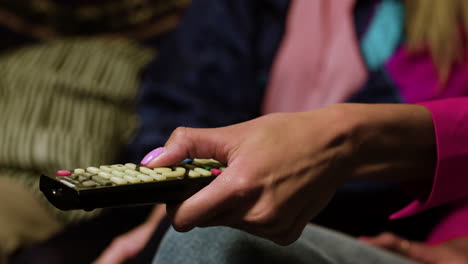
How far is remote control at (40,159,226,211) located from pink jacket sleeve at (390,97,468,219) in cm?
16

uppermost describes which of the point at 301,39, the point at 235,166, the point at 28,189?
the point at 235,166

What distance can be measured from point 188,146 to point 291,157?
68 mm

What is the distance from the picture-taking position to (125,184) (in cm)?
32

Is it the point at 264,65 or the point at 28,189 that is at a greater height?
the point at 264,65

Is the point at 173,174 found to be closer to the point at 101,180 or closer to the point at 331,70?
the point at 101,180

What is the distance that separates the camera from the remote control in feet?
1.03

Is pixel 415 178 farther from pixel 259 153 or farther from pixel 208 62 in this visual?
pixel 208 62

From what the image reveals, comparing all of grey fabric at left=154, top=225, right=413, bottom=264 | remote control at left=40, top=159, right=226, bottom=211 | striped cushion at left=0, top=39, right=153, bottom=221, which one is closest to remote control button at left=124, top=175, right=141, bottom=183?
remote control at left=40, top=159, right=226, bottom=211

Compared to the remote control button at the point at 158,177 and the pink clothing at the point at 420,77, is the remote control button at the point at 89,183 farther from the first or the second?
the pink clothing at the point at 420,77

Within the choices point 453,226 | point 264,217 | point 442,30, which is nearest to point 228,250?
point 264,217

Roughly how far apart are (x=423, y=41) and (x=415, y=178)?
30 cm

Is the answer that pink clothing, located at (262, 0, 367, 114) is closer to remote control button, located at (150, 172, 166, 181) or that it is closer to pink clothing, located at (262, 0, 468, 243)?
pink clothing, located at (262, 0, 468, 243)

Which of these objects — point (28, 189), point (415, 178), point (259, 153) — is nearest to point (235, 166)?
point (259, 153)

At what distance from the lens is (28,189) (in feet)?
2.70
